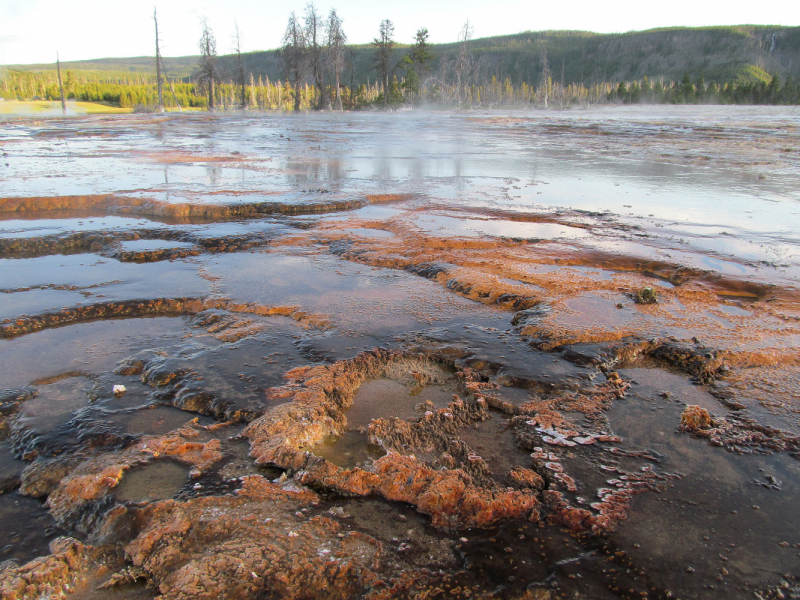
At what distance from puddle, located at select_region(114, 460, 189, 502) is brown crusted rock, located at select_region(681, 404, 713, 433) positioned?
1961 millimetres

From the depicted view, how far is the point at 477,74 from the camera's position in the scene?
63.6 m

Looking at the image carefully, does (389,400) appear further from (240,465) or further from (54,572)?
(54,572)

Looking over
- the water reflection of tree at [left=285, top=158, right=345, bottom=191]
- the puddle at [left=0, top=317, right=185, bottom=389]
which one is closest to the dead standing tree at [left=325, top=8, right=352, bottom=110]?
the water reflection of tree at [left=285, top=158, right=345, bottom=191]

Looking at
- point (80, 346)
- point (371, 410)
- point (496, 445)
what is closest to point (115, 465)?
point (371, 410)

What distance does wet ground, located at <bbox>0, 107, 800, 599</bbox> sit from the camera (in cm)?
134

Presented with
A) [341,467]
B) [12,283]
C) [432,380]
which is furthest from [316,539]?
[12,283]

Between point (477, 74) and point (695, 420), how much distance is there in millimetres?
69614

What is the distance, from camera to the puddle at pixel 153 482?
1.57 metres

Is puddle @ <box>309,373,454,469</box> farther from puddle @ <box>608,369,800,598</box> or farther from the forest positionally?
the forest

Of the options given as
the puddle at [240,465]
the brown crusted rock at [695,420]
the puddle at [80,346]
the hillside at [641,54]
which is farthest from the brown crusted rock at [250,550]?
the hillside at [641,54]

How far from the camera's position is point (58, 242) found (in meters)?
4.29

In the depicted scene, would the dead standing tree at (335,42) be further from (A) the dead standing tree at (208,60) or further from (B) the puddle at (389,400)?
(B) the puddle at (389,400)

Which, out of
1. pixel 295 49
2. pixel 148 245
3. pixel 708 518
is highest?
pixel 295 49

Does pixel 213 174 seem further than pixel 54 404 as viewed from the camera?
Yes
